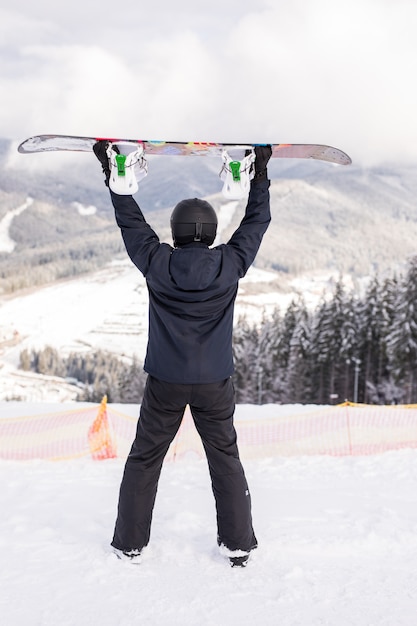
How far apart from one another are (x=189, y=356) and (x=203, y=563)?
123 cm

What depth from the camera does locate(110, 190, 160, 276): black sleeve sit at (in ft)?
12.1

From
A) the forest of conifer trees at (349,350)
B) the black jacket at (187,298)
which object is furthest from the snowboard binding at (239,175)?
the forest of conifer trees at (349,350)

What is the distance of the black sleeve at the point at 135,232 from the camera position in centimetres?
368

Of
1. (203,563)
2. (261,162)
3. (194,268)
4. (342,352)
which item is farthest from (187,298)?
(342,352)

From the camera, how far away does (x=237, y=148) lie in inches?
163

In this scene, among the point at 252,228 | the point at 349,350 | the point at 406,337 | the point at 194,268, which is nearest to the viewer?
the point at 194,268

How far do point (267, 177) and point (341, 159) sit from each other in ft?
3.80

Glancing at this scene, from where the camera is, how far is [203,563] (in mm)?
3645

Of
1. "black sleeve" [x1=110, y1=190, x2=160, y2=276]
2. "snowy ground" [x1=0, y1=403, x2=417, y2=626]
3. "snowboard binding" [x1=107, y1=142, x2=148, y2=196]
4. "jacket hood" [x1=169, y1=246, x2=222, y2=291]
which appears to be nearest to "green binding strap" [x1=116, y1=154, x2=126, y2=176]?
"snowboard binding" [x1=107, y1=142, x2=148, y2=196]

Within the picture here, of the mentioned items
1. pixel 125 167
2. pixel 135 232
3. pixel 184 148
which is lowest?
pixel 135 232

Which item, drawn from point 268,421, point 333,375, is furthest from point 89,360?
point 268,421

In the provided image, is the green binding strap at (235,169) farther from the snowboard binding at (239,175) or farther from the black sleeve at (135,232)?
the black sleeve at (135,232)

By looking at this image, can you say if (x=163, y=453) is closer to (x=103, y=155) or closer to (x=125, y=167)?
(x=125, y=167)

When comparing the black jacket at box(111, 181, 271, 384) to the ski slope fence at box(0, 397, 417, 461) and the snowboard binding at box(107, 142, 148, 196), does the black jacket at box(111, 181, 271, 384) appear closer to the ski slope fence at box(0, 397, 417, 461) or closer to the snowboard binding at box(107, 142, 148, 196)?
the snowboard binding at box(107, 142, 148, 196)
